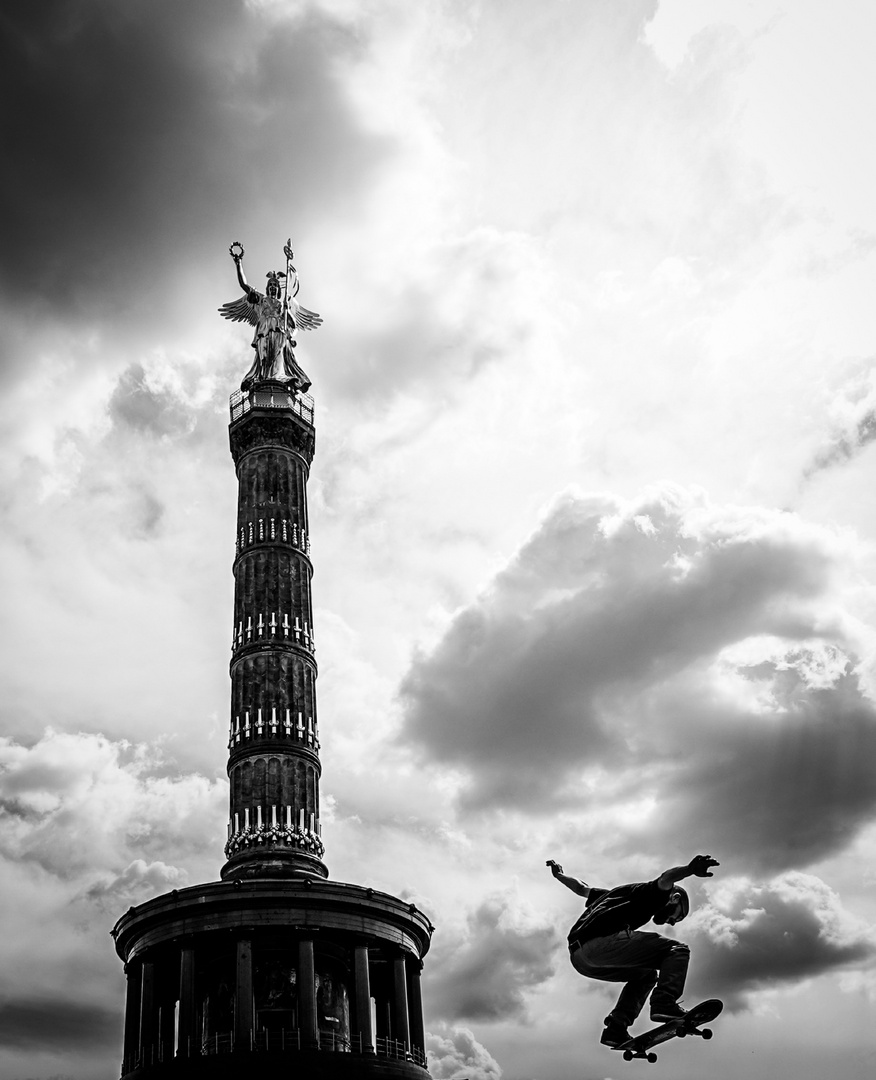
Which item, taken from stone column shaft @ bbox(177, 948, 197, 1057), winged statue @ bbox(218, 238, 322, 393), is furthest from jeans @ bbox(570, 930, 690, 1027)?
winged statue @ bbox(218, 238, 322, 393)

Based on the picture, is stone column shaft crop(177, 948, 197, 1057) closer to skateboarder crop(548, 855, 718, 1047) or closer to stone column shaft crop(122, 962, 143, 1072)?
stone column shaft crop(122, 962, 143, 1072)

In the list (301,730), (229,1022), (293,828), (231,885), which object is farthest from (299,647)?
(229,1022)

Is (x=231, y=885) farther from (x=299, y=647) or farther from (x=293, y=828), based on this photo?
(x=299, y=647)

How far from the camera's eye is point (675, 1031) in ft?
36.6

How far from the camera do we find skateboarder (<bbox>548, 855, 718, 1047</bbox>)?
11.5m

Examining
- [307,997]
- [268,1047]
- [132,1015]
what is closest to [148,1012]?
[132,1015]

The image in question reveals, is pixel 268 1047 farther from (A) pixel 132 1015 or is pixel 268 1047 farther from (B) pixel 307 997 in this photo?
(A) pixel 132 1015

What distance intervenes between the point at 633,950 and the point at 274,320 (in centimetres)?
4893

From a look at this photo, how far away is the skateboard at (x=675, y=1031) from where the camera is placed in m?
10.9

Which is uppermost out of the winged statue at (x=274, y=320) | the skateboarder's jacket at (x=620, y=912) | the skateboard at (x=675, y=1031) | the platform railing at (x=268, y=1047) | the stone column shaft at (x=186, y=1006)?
the winged statue at (x=274, y=320)

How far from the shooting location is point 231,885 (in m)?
37.6

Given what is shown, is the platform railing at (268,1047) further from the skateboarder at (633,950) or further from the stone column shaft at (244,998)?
the skateboarder at (633,950)

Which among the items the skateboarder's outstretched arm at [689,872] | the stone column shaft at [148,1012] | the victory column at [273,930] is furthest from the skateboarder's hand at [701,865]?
the stone column shaft at [148,1012]

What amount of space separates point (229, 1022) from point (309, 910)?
15.4 feet
